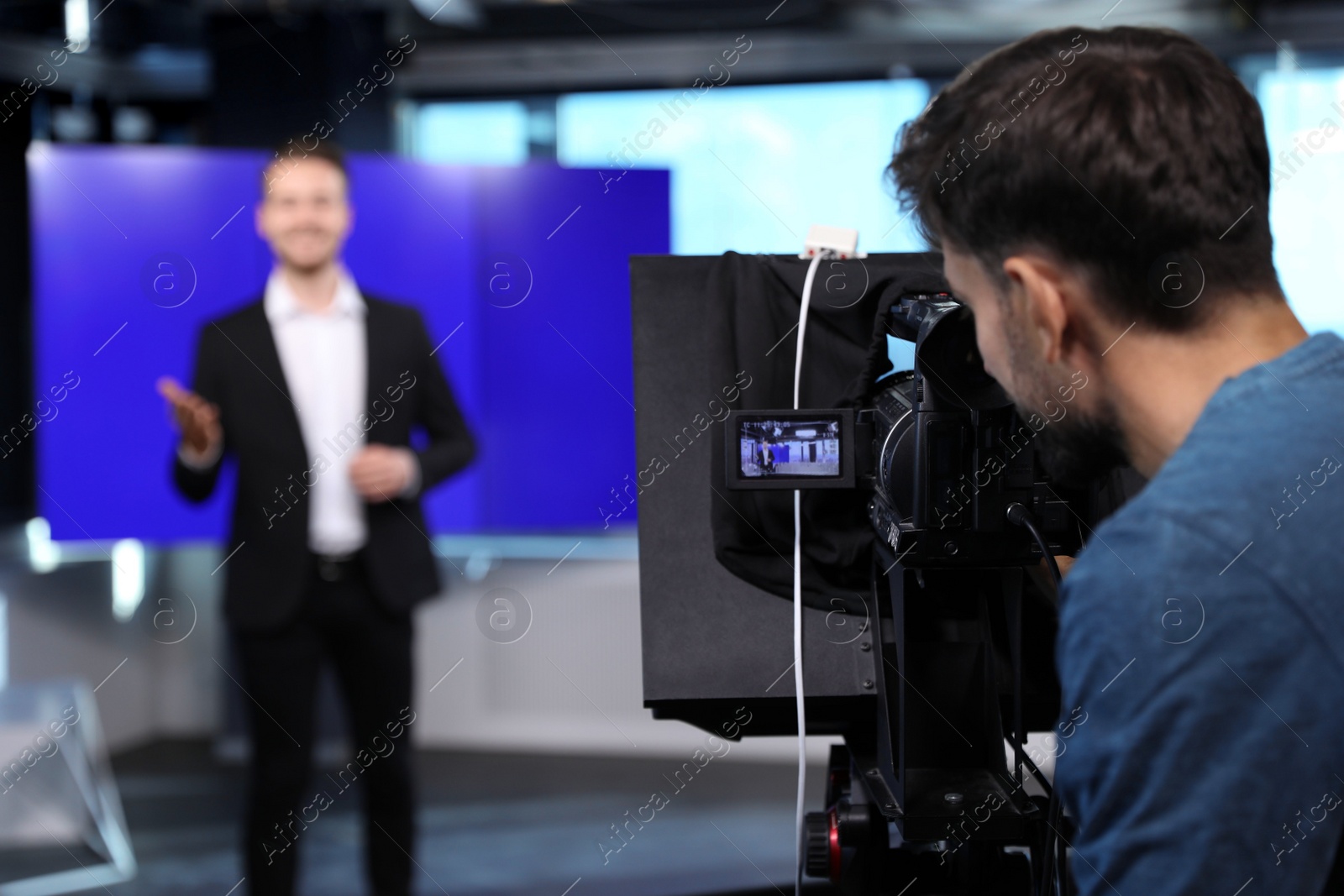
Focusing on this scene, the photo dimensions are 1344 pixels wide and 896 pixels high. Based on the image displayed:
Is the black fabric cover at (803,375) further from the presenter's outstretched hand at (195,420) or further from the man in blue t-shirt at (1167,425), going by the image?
the presenter's outstretched hand at (195,420)

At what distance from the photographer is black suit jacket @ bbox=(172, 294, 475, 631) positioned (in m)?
2.29

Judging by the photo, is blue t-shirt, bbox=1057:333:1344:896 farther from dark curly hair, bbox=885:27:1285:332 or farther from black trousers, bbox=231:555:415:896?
black trousers, bbox=231:555:415:896

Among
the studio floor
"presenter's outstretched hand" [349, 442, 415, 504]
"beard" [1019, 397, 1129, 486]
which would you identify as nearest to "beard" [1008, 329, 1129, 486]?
"beard" [1019, 397, 1129, 486]

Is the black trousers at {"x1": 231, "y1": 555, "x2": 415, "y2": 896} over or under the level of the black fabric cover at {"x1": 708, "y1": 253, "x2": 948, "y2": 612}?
under

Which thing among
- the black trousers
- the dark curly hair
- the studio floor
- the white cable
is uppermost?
the dark curly hair

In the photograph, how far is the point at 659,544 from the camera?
3.99 feet

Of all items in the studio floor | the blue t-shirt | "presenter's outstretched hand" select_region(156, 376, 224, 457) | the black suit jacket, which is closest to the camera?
the blue t-shirt

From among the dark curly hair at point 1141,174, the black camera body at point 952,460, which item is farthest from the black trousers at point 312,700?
the dark curly hair at point 1141,174

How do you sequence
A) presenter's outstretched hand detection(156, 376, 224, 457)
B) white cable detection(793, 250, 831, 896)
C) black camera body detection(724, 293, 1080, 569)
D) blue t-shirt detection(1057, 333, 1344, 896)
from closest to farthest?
blue t-shirt detection(1057, 333, 1344, 896), black camera body detection(724, 293, 1080, 569), white cable detection(793, 250, 831, 896), presenter's outstretched hand detection(156, 376, 224, 457)

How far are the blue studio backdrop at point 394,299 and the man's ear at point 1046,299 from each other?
9.29 feet

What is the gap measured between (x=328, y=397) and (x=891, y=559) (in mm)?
1742

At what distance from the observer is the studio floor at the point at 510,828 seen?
2926 millimetres

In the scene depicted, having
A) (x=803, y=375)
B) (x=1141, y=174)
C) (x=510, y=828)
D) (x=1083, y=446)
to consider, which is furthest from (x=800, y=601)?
(x=510, y=828)

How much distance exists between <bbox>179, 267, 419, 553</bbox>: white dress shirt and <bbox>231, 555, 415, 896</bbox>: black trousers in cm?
9
